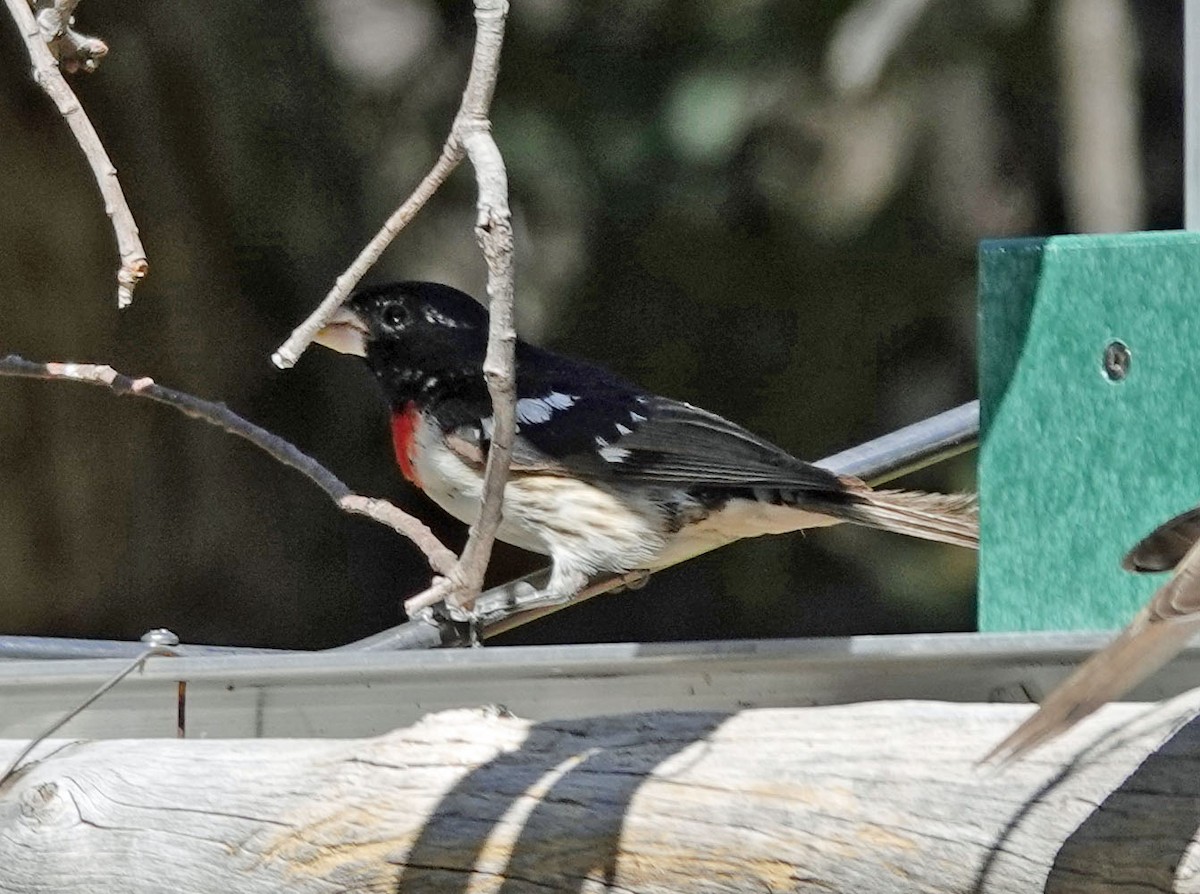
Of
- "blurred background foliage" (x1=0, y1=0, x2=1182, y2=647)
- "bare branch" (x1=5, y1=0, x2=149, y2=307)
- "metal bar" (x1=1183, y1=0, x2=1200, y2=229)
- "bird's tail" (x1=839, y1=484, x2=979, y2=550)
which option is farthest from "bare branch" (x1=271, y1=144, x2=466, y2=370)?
"blurred background foliage" (x1=0, y1=0, x2=1182, y2=647)

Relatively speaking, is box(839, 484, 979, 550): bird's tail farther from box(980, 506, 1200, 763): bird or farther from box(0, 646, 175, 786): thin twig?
box(980, 506, 1200, 763): bird

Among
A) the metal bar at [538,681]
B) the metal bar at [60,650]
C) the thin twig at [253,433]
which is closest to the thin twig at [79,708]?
the metal bar at [538,681]

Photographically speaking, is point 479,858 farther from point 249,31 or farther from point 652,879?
point 249,31

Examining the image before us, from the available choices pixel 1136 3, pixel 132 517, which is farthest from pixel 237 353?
pixel 1136 3

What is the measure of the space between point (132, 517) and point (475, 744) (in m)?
3.69

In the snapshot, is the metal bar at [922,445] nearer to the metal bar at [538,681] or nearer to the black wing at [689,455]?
the black wing at [689,455]

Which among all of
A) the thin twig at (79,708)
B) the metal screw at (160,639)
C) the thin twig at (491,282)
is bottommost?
the thin twig at (79,708)

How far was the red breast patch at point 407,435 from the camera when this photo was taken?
347 cm

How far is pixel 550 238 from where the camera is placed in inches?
202

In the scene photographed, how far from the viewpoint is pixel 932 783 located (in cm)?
182

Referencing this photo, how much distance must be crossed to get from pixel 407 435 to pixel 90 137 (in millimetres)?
1577

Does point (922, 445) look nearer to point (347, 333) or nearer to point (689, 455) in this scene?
point (689, 455)

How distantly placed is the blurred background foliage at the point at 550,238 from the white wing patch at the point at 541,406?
1.37m

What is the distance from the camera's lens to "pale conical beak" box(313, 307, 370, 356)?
364 cm
